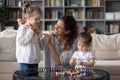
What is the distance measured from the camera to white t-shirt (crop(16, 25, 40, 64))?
A: 6.52 ft

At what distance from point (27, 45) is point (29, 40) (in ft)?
0.16

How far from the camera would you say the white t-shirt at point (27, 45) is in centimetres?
199

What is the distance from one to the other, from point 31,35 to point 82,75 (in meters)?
0.48

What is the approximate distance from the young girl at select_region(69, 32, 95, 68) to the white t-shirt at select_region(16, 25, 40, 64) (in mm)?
299

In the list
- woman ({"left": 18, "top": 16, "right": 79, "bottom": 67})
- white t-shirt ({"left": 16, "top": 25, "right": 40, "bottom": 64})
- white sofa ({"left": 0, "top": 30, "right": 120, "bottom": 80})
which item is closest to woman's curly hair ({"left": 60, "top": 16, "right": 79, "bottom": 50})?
woman ({"left": 18, "top": 16, "right": 79, "bottom": 67})

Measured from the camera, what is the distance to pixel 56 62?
2.13m

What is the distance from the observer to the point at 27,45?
2.03 metres

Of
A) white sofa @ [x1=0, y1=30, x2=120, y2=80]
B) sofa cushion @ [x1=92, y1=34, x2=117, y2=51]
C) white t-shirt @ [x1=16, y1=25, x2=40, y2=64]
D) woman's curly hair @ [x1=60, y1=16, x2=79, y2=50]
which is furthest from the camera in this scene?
sofa cushion @ [x1=92, y1=34, x2=117, y2=51]

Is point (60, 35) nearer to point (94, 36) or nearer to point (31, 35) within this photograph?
point (31, 35)

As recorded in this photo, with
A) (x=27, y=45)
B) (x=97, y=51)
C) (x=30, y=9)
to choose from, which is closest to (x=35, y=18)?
(x=30, y=9)

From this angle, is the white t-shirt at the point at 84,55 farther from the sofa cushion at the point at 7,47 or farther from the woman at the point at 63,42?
the sofa cushion at the point at 7,47

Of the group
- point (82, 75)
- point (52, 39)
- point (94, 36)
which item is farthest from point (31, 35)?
point (94, 36)

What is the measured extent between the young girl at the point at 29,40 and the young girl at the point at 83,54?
0.31m

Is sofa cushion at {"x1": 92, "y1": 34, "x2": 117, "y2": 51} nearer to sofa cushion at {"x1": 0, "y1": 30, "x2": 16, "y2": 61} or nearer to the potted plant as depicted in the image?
sofa cushion at {"x1": 0, "y1": 30, "x2": 16, "y2": 61}
